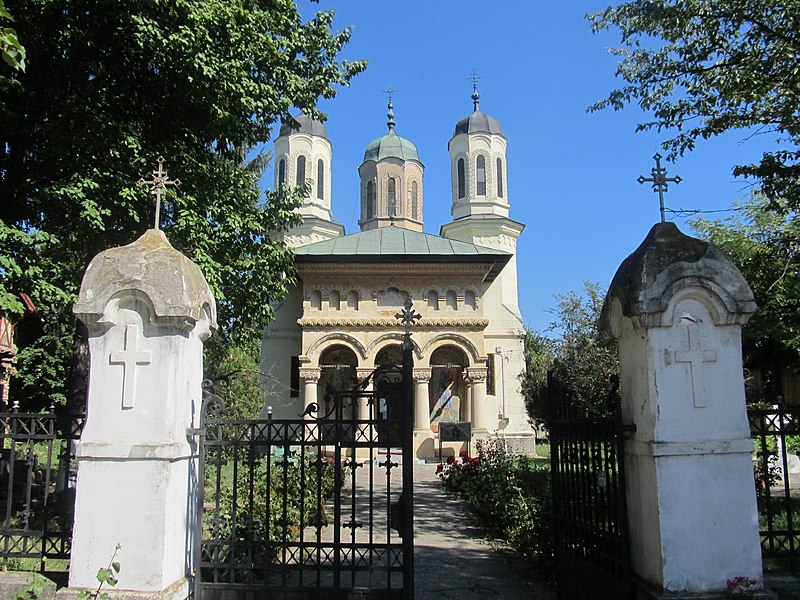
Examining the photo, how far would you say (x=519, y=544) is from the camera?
7.39 metres

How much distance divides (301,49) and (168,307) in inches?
293

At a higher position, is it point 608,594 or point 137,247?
point 137,247

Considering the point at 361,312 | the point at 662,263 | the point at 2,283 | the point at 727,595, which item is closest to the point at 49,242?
the point at 2,283

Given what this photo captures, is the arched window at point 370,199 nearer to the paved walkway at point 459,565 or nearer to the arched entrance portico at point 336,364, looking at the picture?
the arched entrance portico at point 336,364

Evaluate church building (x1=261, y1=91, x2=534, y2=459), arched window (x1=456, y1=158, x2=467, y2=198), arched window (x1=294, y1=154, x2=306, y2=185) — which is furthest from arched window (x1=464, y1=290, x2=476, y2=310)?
arched window (x1=294, y1=154, x2=306, y2=185)

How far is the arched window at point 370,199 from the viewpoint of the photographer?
3394 cm

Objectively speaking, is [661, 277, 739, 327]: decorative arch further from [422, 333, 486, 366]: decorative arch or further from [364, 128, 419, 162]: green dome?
[364, 128, 419, 162]: green dome

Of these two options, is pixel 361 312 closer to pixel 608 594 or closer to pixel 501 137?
pixel 501 137

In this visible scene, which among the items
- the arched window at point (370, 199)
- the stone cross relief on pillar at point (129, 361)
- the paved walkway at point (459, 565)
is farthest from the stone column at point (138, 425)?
the arched window at point (370, 199)

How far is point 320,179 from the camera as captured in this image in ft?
112

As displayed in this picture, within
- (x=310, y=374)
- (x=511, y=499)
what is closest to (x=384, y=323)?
(x=310, y=374)

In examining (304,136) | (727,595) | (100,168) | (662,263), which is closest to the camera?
(727,595)

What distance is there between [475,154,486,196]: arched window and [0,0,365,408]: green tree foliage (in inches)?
878

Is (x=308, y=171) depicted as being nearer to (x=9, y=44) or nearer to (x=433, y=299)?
(x=433, y=299)
